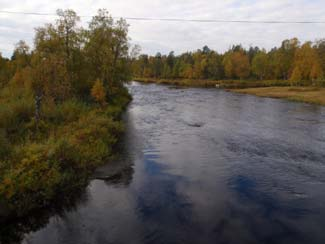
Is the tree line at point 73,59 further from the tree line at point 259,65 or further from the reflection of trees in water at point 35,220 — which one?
the tree line at point 259,65

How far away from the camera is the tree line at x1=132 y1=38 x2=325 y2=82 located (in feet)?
229

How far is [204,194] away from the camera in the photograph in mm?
11852

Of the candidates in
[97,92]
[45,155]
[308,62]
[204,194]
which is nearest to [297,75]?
[308,62]

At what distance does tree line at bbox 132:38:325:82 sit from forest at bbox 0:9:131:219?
26852 millimetres

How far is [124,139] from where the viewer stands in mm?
20625

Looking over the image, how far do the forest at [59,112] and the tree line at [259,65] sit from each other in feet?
88.1

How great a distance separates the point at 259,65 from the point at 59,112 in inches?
3107

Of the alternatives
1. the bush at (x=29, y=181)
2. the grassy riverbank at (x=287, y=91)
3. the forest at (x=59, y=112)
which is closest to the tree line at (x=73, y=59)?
the forest at (x=59, y=112)

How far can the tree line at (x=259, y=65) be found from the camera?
6994 cm

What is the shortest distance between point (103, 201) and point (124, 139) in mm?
9560

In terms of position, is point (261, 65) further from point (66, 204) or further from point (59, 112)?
point (66, 204)

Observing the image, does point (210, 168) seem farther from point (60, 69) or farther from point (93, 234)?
point (60, 69)

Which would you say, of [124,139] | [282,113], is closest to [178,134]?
[124,139]

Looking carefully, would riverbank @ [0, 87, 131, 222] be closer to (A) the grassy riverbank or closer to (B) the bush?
(B) the bush
